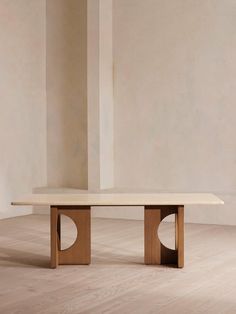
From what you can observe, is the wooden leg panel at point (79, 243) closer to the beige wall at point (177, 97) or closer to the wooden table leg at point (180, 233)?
the wooden table leg at point (180, 233)

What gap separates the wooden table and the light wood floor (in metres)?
0.10

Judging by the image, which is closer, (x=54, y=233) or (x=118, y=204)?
(x=118, y=204)

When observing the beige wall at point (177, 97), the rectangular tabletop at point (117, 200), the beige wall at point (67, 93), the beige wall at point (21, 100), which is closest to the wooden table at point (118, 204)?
the rectangular tabletop at point (117, 200)

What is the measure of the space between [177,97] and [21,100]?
198 cm

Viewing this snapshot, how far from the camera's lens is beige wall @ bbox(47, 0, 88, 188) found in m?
7.99

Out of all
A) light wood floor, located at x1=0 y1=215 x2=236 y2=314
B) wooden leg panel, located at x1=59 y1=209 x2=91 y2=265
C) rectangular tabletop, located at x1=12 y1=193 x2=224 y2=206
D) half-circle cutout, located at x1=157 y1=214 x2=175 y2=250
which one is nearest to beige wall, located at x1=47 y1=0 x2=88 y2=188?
half-circle cutout, located at x1=157 y1=214 x2=175 y2=250

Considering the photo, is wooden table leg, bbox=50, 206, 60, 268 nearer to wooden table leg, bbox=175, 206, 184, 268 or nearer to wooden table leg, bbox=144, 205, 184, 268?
wooden table leg, bbox=144, 205, 184, 268

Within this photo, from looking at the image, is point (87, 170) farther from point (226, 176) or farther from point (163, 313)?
point (163, 313)

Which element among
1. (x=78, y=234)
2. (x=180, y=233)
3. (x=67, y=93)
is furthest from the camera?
(x=67, y=93)

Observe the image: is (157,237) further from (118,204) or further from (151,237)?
(118,204)

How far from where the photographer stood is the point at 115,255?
16.4ft

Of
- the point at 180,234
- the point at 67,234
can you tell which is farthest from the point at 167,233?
the point at 180,234

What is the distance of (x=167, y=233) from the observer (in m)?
6.21

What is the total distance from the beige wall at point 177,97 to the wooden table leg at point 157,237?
93.1 inches
